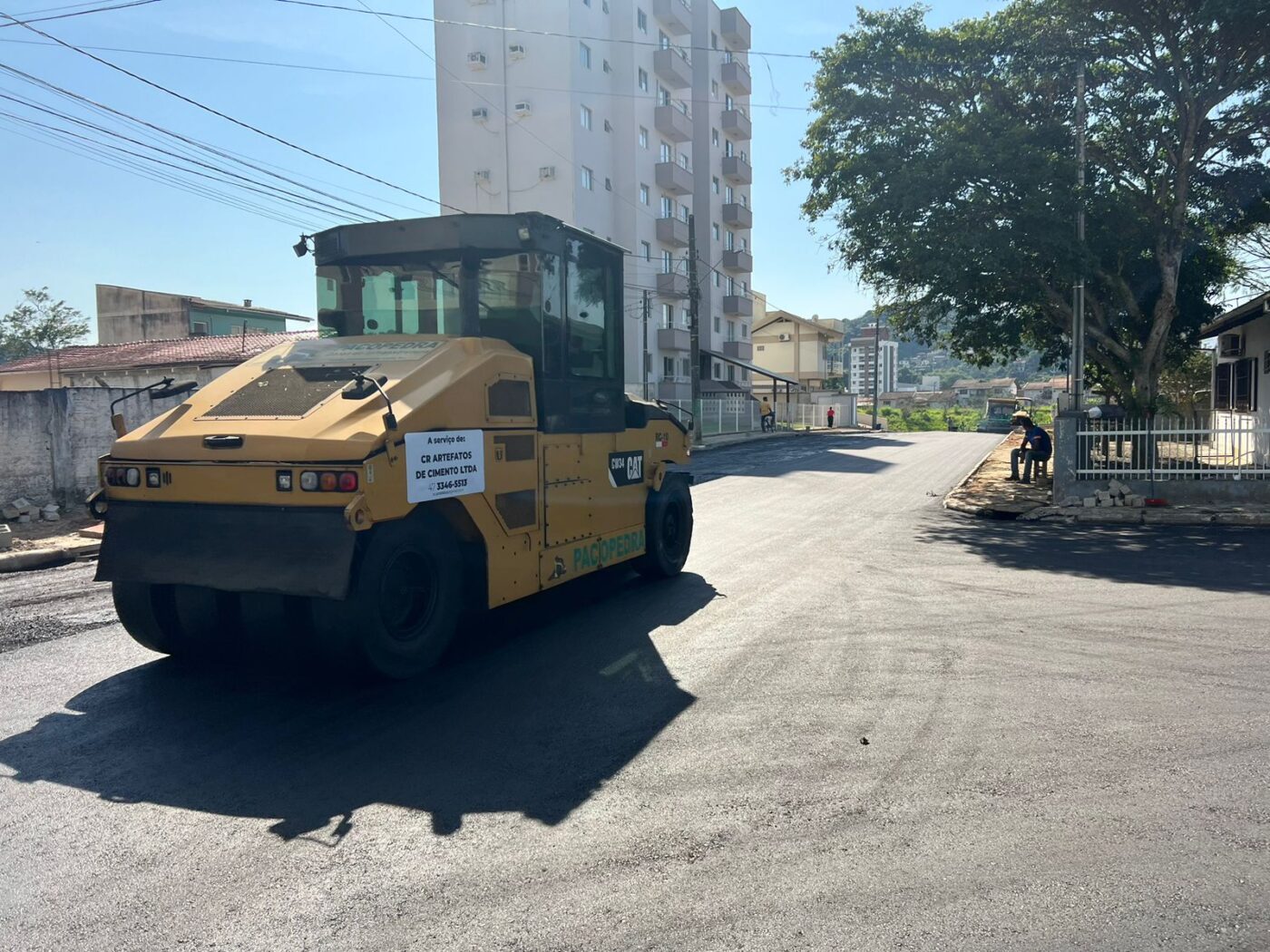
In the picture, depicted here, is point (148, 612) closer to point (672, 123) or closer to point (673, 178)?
point (673, 178)

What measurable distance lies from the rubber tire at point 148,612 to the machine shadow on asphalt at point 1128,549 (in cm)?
816

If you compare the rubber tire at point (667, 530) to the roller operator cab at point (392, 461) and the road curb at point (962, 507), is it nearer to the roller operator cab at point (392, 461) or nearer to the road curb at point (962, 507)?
the roller operator cab at point (392, 461)

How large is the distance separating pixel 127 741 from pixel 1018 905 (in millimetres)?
4152

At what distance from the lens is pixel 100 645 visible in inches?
264

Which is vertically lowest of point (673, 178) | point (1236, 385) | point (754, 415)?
point (754, 415)

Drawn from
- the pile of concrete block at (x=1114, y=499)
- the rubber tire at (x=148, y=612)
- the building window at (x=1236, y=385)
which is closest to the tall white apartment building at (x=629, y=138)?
the building window at (x=1236, y=385)

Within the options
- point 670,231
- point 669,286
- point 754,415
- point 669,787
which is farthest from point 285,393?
point 754,415

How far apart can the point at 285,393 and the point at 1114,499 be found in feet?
43.1

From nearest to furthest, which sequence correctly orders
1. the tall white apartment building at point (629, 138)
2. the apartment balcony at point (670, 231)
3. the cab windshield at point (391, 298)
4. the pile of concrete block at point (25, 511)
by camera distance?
the cab windshield at point (391, 298), the pile of concrete block at point (25, 511), the tall white apartment building at point (629, 138), the apartment balcony at point (670, 231)

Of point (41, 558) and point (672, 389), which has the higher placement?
point (672, 389)

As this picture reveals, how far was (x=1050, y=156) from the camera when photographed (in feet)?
50.2

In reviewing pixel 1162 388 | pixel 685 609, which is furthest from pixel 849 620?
pixel 1162 388

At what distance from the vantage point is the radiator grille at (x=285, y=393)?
5703 millimetres

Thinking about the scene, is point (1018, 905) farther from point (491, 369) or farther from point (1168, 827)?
point (491, 369)
